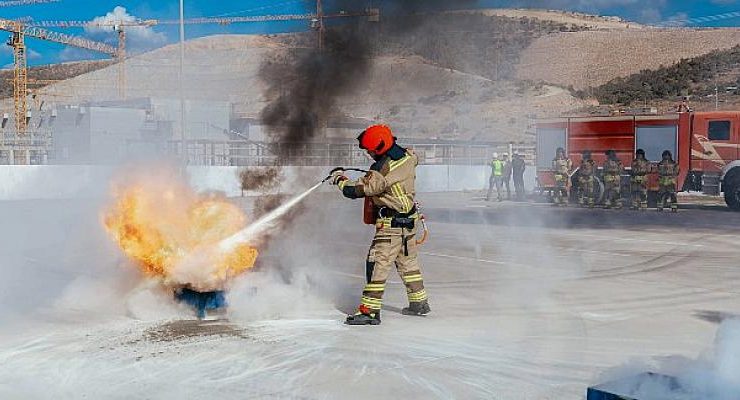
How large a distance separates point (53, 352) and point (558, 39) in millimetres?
43650

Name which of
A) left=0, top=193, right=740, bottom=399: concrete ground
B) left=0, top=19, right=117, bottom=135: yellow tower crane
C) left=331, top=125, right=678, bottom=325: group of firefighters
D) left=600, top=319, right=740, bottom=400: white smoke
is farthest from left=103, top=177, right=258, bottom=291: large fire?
left=0, top=19, right=117, bottom=135: yellow tower crane

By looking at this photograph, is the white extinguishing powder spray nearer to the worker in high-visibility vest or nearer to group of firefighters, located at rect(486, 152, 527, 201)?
group of firefighters, located at rect(486, 152, 527, 201)

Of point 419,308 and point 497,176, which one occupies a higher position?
point 497,176

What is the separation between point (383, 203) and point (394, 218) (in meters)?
0.17

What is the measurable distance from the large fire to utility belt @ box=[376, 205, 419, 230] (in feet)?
4.60

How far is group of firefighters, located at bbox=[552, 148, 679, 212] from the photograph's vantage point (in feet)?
68.2

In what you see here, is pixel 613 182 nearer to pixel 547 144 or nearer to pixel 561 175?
pixel 561 175

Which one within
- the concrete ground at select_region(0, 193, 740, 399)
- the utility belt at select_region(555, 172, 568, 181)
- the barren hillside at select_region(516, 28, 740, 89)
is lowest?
the concrete ground at select_region(0, 193, 740, 399)

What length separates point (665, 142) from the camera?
23172 mm

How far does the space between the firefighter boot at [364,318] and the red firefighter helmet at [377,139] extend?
1.47m

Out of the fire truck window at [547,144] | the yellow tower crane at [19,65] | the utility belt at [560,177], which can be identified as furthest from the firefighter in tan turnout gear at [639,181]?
the yellow tower crane at [19,65]

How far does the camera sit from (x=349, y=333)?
22.4 ft

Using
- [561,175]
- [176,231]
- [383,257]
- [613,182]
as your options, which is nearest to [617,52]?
[561,175]

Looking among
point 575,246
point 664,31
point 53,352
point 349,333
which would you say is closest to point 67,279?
point 53,352
